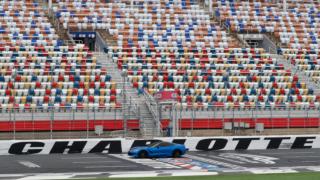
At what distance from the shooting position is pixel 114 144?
129 ft

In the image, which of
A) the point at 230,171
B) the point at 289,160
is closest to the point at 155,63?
the point at 289,160

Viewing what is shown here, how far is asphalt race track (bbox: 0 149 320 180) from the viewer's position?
28406mm

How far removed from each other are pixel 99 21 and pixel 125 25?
1.95 m

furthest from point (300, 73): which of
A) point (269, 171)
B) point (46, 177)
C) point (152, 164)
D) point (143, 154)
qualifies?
point (46, 177)

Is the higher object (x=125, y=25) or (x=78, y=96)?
(x=125, y=25)

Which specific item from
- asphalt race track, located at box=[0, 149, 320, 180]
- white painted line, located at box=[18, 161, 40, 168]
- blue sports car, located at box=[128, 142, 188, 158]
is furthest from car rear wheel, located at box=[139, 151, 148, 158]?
white painted line, located at box=[18, 161, 40, 168]

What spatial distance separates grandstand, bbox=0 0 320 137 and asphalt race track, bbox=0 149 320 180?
17.7 feet

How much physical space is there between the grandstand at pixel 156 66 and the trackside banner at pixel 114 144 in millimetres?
2353

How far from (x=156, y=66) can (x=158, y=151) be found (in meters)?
16.6

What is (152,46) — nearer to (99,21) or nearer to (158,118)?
(99,21)

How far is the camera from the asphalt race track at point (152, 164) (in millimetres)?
28406

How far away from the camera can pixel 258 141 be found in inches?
1662

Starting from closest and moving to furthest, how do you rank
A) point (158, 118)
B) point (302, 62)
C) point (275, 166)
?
point (275, 166), point (158, 118), point (302, 62)

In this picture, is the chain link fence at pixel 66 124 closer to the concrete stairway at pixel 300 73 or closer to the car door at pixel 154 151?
the car door at pixel 154 151
